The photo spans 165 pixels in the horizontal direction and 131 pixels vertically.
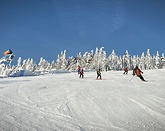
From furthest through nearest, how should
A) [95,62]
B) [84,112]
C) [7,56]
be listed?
[95,62], [7,56], [84,112]

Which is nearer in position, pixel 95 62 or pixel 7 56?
pixel 7 56

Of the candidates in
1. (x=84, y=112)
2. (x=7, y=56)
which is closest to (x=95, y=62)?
(x=7, y=56)

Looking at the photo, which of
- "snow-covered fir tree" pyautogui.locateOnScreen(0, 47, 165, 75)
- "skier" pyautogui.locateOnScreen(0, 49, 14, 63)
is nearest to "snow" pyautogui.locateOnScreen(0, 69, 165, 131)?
"skier" pyautogui.locateOnScreen(0, 49, 14, 63)

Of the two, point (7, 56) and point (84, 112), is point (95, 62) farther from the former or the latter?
point (84, 112)

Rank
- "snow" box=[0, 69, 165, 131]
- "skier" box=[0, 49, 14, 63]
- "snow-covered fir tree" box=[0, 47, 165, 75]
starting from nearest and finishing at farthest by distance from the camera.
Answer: "snow" box=[0, 69, 165, 131]
"skier" box=[0, 49, 14, 63]
"snow-covered fir tree" box=[0, 47, 165, 75]

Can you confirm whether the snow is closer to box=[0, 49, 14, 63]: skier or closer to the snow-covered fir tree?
box=[0, 49, 14, 63]: skier

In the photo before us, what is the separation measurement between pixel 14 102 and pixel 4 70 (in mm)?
20566

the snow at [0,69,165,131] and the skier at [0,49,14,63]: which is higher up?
the skier at [0,49,14,63]

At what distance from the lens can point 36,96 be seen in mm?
9516

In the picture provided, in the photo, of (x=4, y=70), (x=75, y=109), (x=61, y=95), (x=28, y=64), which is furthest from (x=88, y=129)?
(x=28, y=64)

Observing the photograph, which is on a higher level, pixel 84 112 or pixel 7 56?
pixel 7 56

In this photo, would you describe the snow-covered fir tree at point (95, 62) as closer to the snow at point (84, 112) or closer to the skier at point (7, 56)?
the skier at point (7, 56)

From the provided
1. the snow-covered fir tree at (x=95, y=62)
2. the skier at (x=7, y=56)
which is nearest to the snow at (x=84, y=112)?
the skier at (x=7, y=56)

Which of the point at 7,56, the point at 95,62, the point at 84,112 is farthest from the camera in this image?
the point at 95,62
